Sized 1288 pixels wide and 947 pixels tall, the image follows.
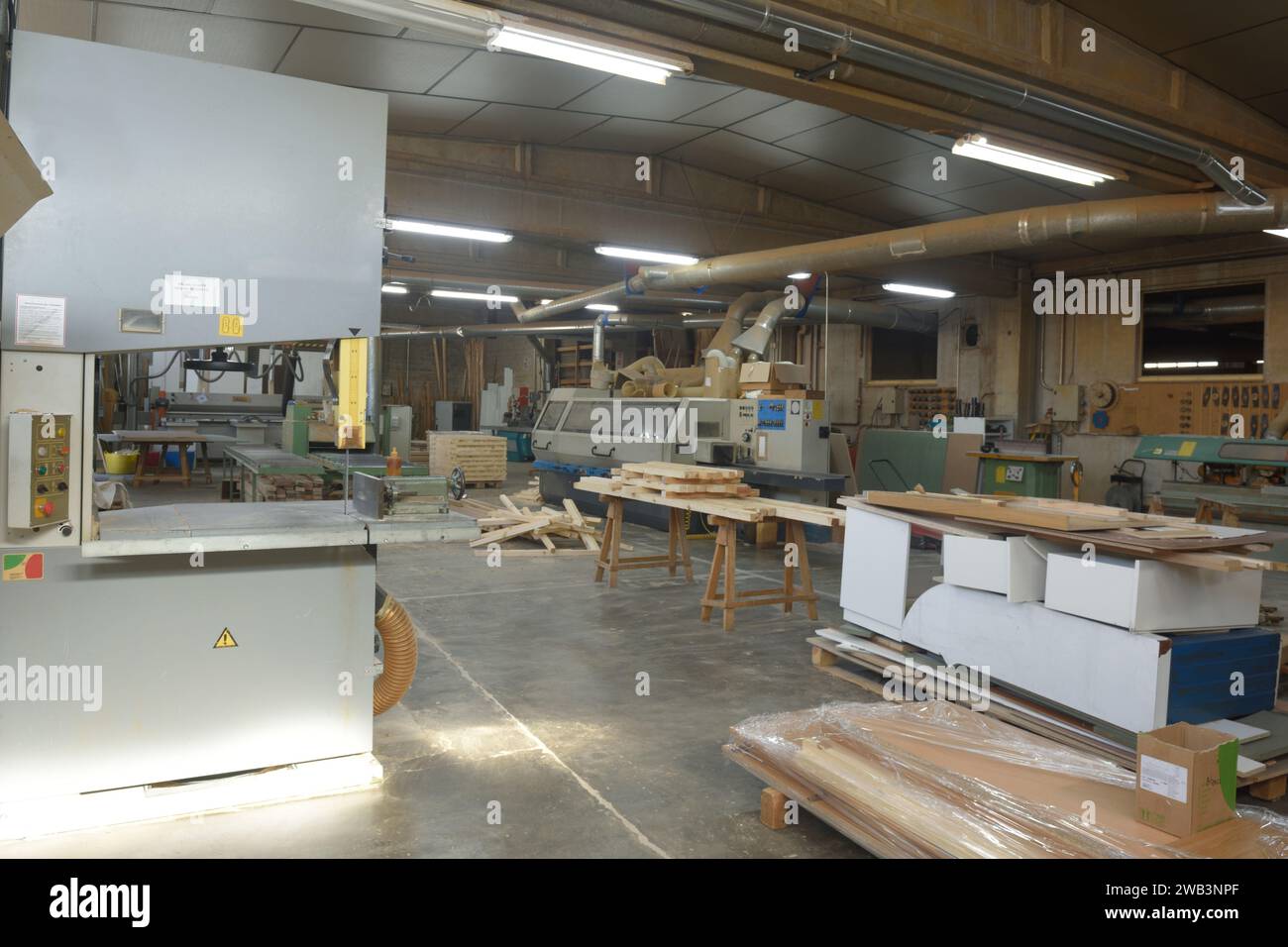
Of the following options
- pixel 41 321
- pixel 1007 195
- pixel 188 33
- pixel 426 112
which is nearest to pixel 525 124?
pixel 426 112

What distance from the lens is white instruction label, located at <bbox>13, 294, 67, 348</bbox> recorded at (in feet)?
8.20

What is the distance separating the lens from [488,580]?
6.71 meters

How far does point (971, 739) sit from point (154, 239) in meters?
3.03

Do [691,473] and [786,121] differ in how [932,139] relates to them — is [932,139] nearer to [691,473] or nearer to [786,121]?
[786,121]

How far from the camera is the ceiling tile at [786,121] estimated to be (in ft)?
24.8

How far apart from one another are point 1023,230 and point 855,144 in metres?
2.00

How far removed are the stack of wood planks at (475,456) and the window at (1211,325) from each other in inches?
336

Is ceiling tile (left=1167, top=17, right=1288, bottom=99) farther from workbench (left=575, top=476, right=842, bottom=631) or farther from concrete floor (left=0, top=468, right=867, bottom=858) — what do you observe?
concrete floor (left=0, top=468, right=867, bottom=858)

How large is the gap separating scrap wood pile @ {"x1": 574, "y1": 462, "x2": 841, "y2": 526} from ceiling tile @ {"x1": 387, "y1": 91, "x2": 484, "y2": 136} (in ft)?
11.9

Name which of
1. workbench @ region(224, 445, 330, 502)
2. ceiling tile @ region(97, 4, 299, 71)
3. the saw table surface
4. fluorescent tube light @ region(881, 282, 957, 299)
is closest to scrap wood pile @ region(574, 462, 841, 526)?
the saw table surface

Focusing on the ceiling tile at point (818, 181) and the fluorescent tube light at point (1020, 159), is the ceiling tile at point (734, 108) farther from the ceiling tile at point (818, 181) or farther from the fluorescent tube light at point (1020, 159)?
the fluorescent tube light at point (1020, 159)

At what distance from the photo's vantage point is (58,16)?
5754mm

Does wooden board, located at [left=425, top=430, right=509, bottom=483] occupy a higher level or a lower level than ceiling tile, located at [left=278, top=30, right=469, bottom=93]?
lower
